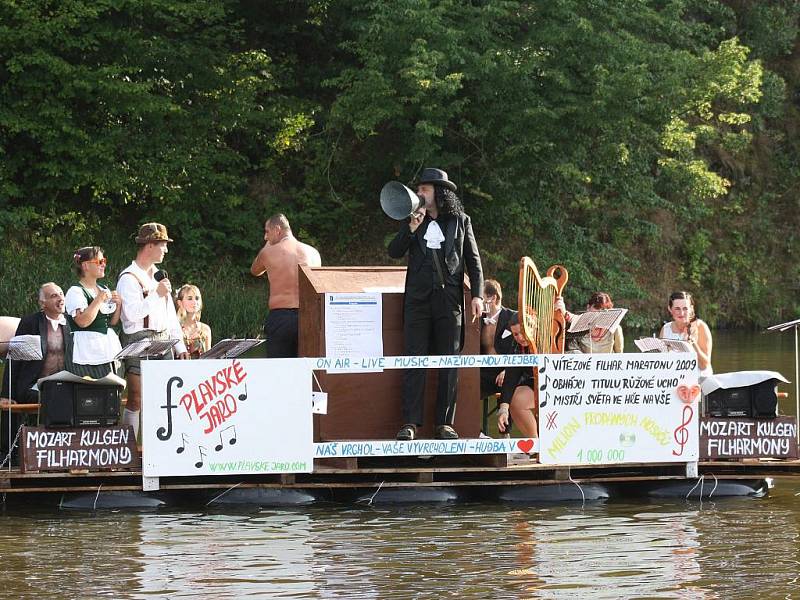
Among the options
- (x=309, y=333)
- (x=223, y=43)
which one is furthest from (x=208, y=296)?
(x=309, y=333)

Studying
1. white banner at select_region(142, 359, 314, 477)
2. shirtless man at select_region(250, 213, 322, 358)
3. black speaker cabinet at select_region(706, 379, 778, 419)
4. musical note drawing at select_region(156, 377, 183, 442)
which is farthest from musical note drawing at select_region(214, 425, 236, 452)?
black speaker cabinet at select_region(706, 379, 778, 419)

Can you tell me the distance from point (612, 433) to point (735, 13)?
30.2 meters

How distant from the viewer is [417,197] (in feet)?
33.1

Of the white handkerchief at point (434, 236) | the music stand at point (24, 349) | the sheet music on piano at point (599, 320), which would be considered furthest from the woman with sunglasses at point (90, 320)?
the sheet music on piano at point (599, 320)

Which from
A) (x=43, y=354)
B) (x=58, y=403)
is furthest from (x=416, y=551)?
(x=43, y=354)

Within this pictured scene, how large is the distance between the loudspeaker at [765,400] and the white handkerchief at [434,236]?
97.7 inches

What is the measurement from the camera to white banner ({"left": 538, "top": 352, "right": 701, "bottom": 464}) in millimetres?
10148

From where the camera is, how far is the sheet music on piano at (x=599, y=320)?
36.2ft

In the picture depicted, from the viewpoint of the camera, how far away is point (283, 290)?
11297mm

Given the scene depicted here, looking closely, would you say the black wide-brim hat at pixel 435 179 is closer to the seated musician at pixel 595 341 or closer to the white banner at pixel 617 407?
the white banner at pixel 617 407

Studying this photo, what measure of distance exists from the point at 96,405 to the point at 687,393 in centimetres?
399

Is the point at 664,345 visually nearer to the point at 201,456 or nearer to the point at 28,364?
the point at 201,456

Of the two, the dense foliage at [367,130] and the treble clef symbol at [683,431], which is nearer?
the treble clef symbol at [683,431]

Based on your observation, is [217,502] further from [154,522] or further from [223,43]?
[223,43]
